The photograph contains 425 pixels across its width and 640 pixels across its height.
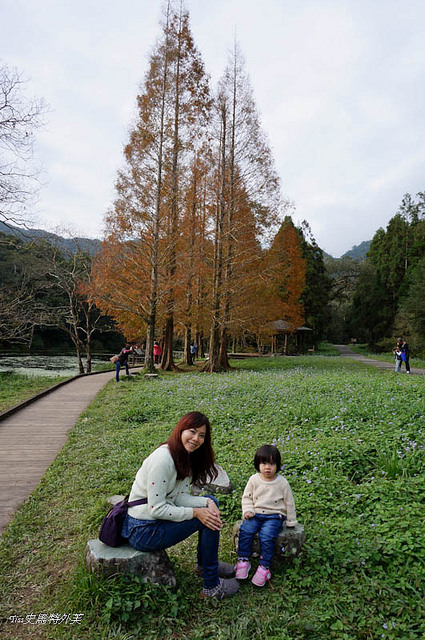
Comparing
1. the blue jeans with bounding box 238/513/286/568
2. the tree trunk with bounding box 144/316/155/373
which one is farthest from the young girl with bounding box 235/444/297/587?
the tree trunk with bounding box 144/316/155/373

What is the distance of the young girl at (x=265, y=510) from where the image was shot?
9.37ft

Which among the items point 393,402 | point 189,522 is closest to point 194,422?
point 189,522

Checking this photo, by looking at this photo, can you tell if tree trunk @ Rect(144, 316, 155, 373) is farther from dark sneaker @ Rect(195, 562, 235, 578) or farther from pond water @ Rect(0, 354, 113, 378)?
dark sneaker @ Rect(195, 562, 235, 578)

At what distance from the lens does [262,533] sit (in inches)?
114

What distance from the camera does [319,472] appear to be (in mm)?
4270

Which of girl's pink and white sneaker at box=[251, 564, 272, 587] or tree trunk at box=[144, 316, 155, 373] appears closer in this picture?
girl's pink and white sneaker at box=[251, 564, 272, 587]

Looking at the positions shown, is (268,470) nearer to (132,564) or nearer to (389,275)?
(132,564)

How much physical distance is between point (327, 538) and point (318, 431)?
2621 millimetres

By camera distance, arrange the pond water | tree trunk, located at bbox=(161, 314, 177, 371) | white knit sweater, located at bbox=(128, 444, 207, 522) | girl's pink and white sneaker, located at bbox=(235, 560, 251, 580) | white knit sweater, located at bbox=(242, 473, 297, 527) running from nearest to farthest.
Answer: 1. white knit sweater, located at bbox=(128, 444, 207, 522)
2. girl's pink and white sneaker, located at bbox=(235, 560, 251, 580)
3. white knit sweater, located at bbox=(242, 473, 297, 527)
4. tree trunk, located at bbox=(161, 314, 177, 371)
5. the pond water

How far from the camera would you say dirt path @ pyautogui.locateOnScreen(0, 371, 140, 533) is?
15.0 feet

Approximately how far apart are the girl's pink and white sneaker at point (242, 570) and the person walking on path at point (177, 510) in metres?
0.06

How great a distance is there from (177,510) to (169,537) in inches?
7.8

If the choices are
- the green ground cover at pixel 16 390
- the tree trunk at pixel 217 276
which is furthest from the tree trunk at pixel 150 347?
the green ground cover at pixel 16 390

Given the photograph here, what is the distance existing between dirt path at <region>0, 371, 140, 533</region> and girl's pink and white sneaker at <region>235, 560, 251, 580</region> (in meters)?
2.21
